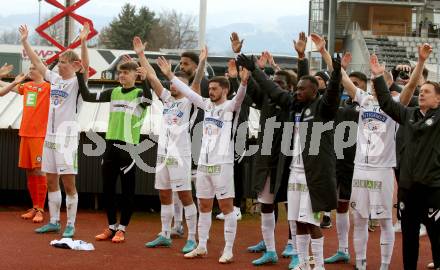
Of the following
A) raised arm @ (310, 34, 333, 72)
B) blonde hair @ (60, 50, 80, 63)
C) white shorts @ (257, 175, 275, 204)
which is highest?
raised arm @ (310, 34, 333, 72)

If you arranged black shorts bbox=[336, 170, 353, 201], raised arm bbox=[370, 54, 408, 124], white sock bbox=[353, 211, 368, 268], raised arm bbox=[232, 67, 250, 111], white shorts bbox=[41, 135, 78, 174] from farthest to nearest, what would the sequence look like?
1. white shorts bbox=[41, 135, 78, 174]
2. black shorts bbox=[336, 170, 353, 201]
3. raised arm bbox=[232, 67, 250, 111]
4. white sock bbox=[353, 211, 368, 268]
5. raised arm bbox=[370, 54, 408, 124]

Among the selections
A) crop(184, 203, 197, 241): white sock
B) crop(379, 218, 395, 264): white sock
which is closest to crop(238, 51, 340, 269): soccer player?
crop(379, 218, 395, 264): white sock

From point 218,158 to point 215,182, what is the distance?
0.28 m

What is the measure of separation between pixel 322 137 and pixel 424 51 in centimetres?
130

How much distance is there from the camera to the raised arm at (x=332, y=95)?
23.0ft

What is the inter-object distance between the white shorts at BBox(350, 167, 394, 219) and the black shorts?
98cm

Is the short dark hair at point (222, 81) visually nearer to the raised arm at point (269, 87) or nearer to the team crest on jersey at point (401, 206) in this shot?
Answer: the raised arm at point (269, 87)

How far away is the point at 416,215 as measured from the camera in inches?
280

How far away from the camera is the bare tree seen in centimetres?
7650

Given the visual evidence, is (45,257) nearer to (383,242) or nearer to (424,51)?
(383,242)

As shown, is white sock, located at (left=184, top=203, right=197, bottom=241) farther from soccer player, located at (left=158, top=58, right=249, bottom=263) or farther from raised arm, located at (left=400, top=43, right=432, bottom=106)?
raised arm, located at (left=400, top=43, right=432, bottom=106)

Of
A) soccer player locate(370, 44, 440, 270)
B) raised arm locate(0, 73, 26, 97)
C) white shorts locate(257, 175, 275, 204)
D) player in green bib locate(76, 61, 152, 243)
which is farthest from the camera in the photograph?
raised arm locate(0, 73, 26, 97)

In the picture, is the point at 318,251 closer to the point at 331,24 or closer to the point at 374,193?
the point at 374,193

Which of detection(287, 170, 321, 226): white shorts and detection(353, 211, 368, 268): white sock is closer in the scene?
detection(287, 170, 321, 226): white shorts
